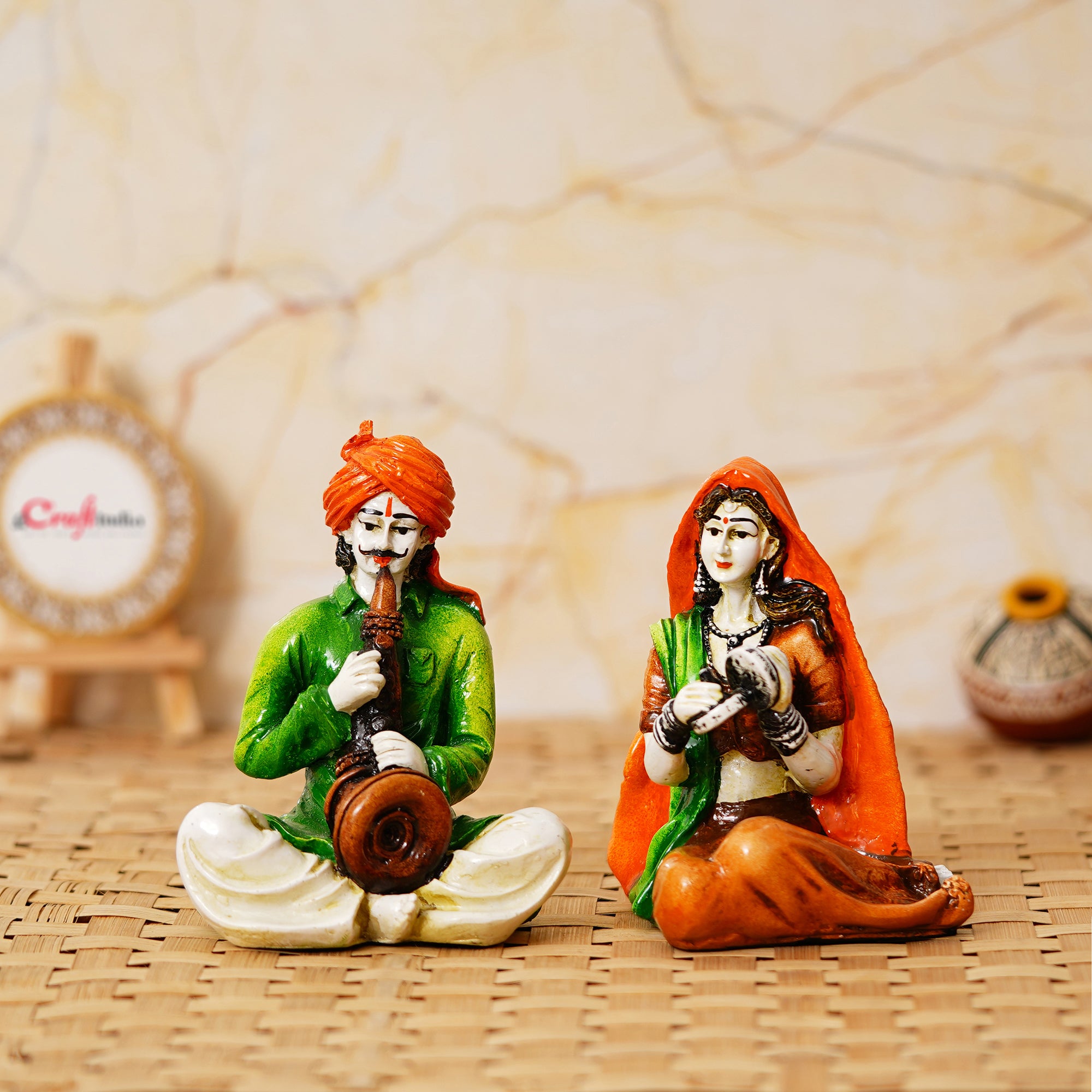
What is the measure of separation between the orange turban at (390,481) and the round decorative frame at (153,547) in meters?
1.41

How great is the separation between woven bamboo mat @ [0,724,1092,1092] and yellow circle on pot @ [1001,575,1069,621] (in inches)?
33.2

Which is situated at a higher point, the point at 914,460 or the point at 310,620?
the point at 310,620

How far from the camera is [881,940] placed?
6.36 ft

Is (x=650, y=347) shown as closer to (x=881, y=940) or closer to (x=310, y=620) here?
(x=310, y=620)

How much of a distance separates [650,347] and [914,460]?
0.73 meters

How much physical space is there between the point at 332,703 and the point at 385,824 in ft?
0.64

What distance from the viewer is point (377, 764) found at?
1.96 metres

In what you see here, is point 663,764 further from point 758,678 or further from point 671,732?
point 758,678

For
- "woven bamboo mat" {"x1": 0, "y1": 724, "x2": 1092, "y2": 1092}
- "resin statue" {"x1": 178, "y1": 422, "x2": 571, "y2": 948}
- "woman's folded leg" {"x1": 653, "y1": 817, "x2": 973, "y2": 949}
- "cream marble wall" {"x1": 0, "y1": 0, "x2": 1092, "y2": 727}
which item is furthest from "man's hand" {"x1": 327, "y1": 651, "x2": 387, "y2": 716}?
"cream marble wall" {"x1": 0, "y1": 0, "x2": 1092, "y2": 727}

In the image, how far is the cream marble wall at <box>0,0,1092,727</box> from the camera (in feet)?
11.4

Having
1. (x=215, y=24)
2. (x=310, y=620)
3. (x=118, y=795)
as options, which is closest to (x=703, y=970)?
(x=310, y=620)

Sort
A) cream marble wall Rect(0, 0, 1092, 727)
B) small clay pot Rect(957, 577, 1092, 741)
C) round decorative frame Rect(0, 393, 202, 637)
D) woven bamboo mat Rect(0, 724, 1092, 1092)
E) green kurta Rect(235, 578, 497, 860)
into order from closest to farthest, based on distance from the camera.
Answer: woven bamboo mat Rect(0, 724, 1092, 1092) < green kurta Rect(235, 578, 497, 860) < small clay pot Rect(957, 577, 1092, 741) < round decorative frame Rect(0, 393, 202, 637) < cream marble wall Rect(0, 0, 1092, 727)

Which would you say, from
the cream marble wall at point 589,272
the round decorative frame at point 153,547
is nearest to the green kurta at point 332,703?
the round decorative frame at point 153,547

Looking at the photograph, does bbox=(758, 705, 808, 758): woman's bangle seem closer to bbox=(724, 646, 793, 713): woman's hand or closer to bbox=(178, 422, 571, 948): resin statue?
bbox=(724, 646, 793, 713): woman's hand
